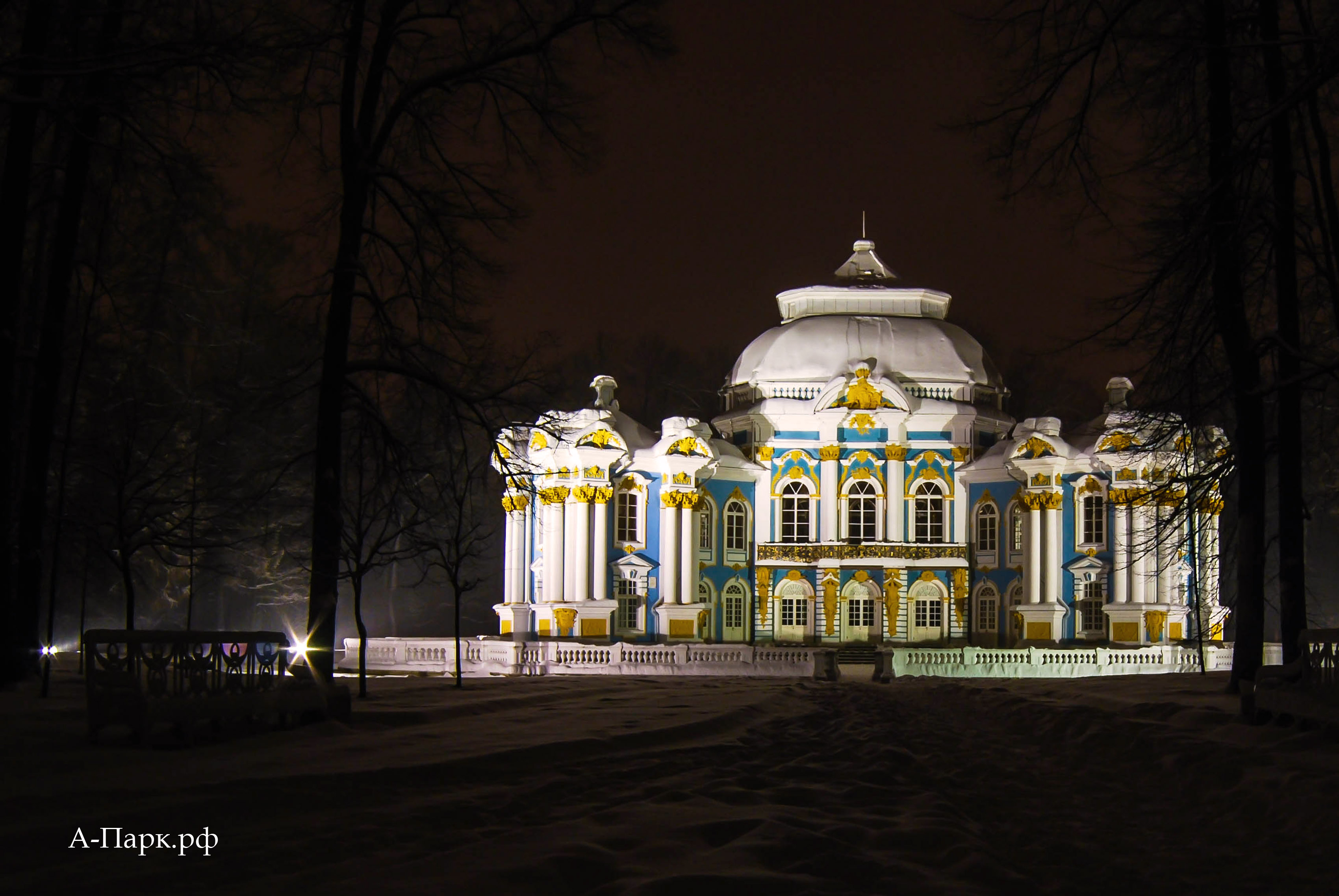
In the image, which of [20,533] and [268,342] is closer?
[20,533]

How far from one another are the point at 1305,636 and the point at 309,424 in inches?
1564

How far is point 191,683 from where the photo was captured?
12.4m

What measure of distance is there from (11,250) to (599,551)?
2836cm

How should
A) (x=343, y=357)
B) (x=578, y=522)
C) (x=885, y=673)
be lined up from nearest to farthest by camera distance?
(x=343, y=357)
(x=885, y=673)
(x=578, y=522)

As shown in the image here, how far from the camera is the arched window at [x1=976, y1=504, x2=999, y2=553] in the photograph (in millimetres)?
45562

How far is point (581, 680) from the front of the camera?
93.0ft

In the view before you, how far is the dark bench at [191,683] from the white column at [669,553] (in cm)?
2944

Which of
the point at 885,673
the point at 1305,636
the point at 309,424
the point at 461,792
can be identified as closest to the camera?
the point at 461,792

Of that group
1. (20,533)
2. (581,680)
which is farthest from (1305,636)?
(581,680)

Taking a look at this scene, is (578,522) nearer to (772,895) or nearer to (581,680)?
(581,680)

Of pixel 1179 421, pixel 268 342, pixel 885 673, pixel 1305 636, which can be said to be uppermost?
pixel 268 342

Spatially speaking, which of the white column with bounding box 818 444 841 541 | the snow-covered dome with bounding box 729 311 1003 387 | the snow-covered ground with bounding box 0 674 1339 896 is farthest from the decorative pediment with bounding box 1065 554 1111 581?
the snow-covered ground with bounding box 0 674 1339 896

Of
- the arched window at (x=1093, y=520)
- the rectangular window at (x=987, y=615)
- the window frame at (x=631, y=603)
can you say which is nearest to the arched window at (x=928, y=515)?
the rectangular window at (x=987, y=615)

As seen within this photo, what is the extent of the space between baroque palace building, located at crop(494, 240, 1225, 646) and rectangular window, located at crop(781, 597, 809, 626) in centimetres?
5
